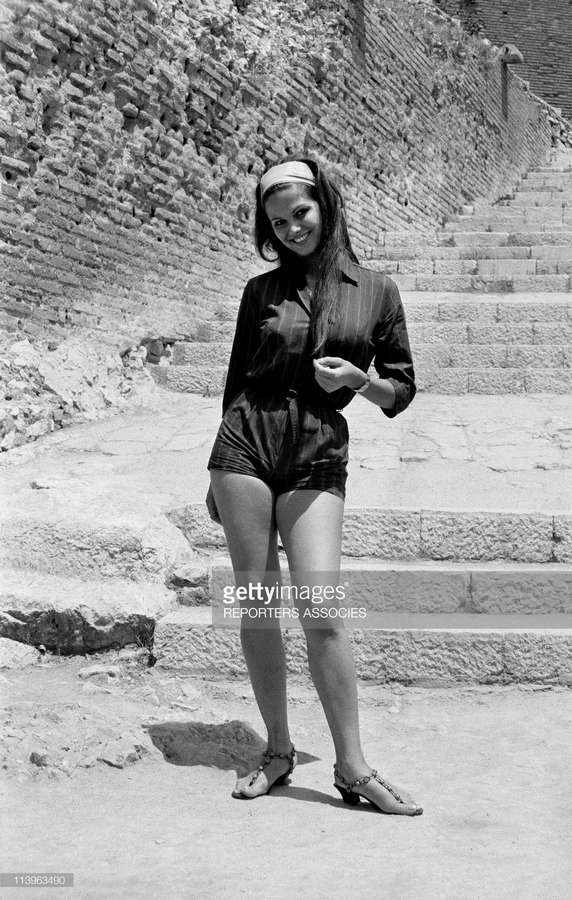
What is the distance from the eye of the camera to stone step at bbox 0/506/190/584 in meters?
3.80

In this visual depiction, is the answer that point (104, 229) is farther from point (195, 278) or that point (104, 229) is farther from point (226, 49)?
point (226, 49)

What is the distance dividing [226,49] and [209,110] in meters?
0.72

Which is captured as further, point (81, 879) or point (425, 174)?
point (425, 174)

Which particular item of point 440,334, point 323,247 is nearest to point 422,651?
point 323,247

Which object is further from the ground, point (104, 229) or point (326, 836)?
point (104, 229)

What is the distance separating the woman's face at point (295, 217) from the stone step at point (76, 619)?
5.52 ft

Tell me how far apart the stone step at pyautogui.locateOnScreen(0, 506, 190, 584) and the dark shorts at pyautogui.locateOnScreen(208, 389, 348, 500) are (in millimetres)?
1416

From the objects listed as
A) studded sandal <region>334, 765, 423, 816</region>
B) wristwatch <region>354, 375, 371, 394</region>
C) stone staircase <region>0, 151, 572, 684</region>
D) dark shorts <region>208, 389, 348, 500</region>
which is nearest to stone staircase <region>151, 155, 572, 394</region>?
stone staircase <region>0, 151, 572, 684</region>

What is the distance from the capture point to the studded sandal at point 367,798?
2.41m

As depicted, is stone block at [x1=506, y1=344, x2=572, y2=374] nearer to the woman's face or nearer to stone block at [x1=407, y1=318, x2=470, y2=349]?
stone block at [x1=407, y1=318, x2=470, y2=349]

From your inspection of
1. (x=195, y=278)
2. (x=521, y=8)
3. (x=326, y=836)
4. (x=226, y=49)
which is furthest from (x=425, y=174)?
(x=521, y=8)

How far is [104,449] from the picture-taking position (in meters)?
5.56

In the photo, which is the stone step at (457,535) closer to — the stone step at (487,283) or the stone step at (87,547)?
the stone step at (87,547)

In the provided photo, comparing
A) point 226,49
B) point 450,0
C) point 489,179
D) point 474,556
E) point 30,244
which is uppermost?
point 450,0
